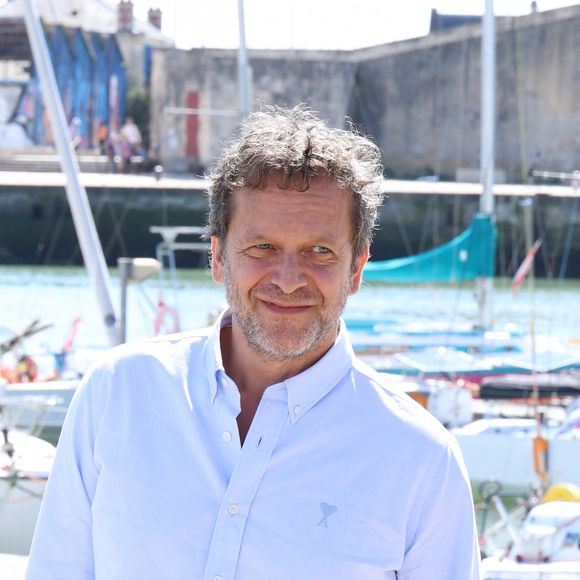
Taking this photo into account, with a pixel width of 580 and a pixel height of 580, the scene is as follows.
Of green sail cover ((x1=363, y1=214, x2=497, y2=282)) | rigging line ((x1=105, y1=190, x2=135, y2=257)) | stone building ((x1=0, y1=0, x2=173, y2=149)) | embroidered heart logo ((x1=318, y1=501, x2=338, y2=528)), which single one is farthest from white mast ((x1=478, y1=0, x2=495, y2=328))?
stone building ((x1=0, y1=0, x2=173, y2=149))

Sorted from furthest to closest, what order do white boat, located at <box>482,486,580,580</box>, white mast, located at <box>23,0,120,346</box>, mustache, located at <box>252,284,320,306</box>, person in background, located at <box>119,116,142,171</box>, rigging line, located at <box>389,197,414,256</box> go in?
person in background, located at <box>119,116,142,171</box>
rigging line, located at <box>389,197,414,256</box>
white mast, located at <box>23,0,120,346</box>
white boat, located at <box>482,486,580,580</box>
mustache, located at <box>252,284,320,306</box>

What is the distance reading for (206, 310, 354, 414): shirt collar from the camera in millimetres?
1854

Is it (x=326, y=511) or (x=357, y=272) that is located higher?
(x=357, y=272)

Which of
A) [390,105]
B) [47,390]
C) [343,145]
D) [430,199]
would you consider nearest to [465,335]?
[47,390]

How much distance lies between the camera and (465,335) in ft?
49.6

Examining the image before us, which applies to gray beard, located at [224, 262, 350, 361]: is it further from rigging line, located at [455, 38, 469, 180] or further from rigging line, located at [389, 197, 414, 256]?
rigging line, located at [455, 38, 469, 180]

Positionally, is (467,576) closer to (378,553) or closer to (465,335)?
(378,553)

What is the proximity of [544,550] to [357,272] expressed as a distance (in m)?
4.87

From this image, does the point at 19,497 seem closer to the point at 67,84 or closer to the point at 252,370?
the point at 252,370

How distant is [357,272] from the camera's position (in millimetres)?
1977

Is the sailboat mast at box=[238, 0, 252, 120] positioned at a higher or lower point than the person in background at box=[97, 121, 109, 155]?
higher

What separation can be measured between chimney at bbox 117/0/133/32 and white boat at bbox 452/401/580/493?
125 feet

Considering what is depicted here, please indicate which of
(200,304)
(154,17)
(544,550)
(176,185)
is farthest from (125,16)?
(544,550)

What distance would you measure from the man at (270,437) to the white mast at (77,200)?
7.08 metres
